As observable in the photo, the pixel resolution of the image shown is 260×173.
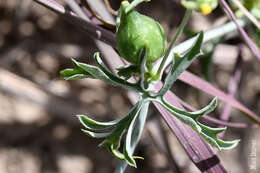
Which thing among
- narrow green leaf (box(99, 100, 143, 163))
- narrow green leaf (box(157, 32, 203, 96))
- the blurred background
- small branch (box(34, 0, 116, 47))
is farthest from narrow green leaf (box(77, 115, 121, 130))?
the blurred background

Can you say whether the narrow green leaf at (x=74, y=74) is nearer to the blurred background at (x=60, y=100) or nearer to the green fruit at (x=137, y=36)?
the green fruit at (x=137, y=36)

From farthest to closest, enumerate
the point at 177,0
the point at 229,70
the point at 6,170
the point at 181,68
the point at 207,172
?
the point at 229,70 → the point at 6,170 → the point at 177,0 → the point at 207,172 → the point at 181,68

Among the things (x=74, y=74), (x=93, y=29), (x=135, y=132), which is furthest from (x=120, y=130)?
(x=93, y=29)

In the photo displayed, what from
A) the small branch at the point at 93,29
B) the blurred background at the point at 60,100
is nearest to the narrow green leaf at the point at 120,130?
the small branch at the point at 93,29

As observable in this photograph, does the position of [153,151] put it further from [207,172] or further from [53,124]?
[207,172]

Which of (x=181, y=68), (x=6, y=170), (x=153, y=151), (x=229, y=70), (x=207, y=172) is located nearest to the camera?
(x=181, y=68)

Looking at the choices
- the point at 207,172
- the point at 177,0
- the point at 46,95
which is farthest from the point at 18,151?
Answer: the point at 207,172
